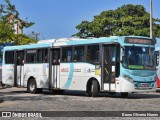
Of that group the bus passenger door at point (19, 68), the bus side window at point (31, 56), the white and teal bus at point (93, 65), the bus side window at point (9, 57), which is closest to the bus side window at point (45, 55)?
the white and teal bus at point (93, 65)

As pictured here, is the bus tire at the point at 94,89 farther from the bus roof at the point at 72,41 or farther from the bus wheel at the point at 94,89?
the bus roof at the point at 72,41

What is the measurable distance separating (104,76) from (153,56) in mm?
2536

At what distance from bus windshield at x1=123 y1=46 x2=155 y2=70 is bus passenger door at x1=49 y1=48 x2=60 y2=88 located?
199 inches

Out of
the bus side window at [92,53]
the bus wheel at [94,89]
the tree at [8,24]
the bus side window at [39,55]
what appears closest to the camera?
the bus wheel at [94,89]

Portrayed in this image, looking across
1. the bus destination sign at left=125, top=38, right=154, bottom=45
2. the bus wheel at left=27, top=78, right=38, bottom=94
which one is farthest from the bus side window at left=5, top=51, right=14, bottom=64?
the bus destination sign at left=125, top=38, right=154, bottom=45

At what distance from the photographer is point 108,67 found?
2214cm

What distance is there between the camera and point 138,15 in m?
62.4

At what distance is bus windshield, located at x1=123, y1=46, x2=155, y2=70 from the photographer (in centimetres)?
2162

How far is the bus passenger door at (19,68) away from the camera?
28625 millimetres

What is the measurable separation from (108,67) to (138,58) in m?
1.45

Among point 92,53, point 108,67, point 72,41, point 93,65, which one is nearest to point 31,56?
point 72,41

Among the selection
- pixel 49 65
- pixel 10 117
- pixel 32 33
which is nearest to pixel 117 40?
pixel 49 65

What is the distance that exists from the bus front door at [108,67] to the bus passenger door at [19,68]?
772 centimetres

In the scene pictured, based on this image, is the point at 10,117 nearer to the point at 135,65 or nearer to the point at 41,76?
the point at 135,65
